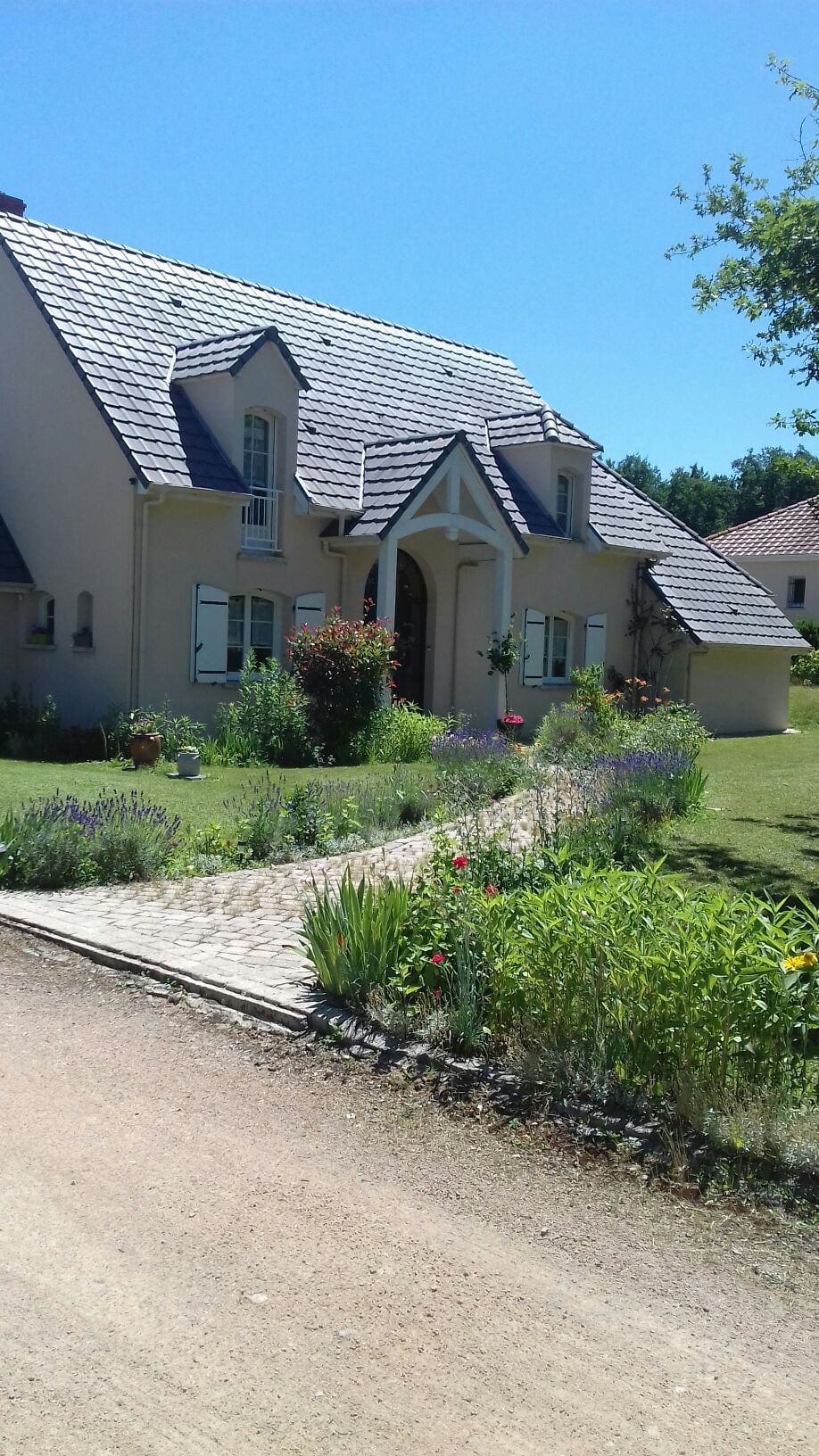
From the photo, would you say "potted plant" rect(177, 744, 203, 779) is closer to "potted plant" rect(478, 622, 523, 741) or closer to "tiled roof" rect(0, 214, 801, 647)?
"tiled roof" rect(0, 214, 801, 647)

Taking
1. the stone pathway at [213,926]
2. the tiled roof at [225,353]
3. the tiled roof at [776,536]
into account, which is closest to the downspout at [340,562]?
the tiled roof at [225,353]

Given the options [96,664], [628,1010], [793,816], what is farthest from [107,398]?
[628,1010]

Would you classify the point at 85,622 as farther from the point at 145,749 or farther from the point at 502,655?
the point at 502,655

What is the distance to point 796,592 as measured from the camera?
142ft

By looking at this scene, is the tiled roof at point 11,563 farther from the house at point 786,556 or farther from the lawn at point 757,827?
the house at point 786,556

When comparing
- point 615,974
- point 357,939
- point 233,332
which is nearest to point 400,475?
point 233,332

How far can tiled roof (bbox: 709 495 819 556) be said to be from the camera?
42438 mm

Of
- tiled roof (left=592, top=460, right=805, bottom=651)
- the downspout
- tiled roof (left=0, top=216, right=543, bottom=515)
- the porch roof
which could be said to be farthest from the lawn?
tiled roof (left=0, top=216, right=543, bottom=515)

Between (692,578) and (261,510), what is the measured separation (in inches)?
424

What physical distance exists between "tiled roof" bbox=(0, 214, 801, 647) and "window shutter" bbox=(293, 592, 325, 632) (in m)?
1.47

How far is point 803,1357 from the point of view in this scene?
368 centimetres

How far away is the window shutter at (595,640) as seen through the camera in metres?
24.9

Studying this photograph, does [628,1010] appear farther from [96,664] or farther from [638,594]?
[638,594]

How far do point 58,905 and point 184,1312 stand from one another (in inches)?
213
